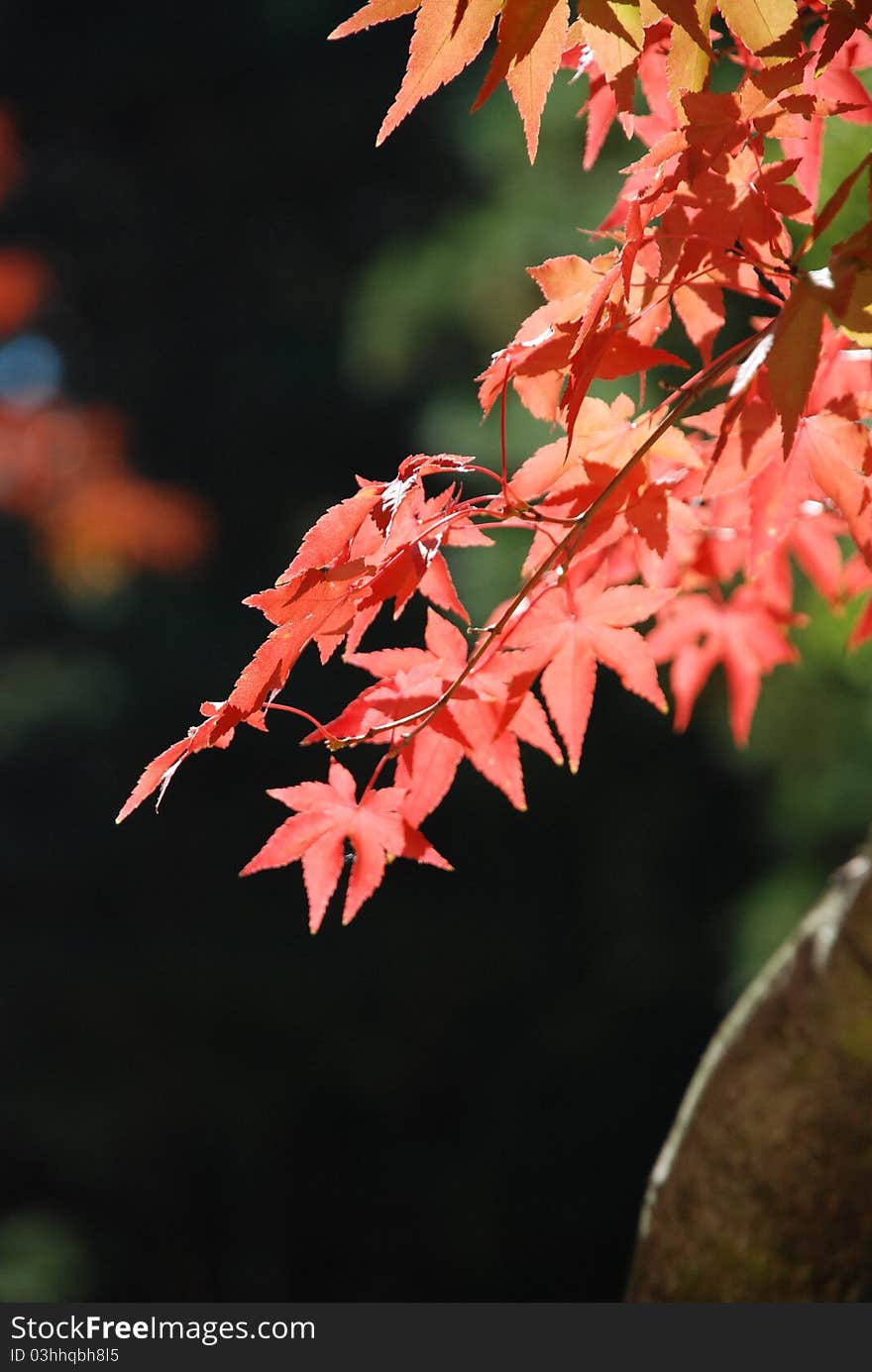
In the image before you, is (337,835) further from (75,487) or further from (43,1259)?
(75,487)

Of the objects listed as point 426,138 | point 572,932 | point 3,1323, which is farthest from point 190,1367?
point 426,138

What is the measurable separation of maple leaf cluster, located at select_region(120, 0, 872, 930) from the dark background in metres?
2.03

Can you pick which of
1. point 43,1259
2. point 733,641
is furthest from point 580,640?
point 43,1259

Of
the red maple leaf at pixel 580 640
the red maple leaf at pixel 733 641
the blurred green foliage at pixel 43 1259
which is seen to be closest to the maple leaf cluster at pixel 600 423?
the red maple leaf at pixel 580 640

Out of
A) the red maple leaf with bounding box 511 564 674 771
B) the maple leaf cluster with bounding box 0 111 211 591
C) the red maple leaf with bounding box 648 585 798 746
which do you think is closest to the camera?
the red maple leaf with bounding box 511 564 674 771

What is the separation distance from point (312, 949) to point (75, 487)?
61.9 inches

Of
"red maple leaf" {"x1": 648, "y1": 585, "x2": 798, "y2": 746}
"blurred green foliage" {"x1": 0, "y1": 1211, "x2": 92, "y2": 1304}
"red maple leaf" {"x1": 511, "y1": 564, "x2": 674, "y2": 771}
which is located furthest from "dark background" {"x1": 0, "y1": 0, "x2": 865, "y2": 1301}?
"red maple leaf" {"x1": 511, "y1": 564, "x2": 674, "y2": 771}

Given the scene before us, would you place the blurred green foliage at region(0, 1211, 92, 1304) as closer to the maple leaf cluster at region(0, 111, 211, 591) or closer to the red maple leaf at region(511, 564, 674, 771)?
the maple leaf cluster at region(0, 111, 211, 591)

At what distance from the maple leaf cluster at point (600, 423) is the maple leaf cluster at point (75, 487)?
8.55ft

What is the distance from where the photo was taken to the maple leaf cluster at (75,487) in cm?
324

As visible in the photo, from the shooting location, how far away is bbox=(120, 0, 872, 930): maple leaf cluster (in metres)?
0.55

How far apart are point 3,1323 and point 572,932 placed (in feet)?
5.99

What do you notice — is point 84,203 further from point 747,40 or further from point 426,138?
point 747,40

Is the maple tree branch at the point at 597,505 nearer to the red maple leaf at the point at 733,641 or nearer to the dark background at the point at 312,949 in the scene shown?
the red maple leaf at the point at 733,641
